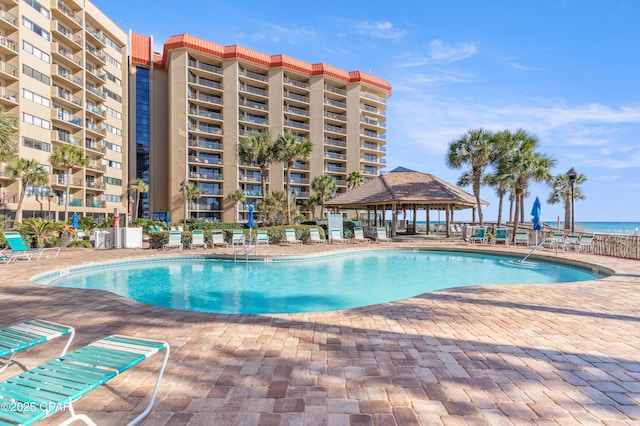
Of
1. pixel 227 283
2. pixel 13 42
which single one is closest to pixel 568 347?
pixel 227 283

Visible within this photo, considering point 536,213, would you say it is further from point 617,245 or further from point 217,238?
point 217,238

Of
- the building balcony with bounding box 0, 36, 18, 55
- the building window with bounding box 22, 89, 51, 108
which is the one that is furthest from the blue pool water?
the building balcony with bounding box 0, 36, 18, 55

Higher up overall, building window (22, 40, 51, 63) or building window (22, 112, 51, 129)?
building window (22, 40, 51, 63)

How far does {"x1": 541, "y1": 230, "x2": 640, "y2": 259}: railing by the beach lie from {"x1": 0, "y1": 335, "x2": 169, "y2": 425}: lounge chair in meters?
15.9

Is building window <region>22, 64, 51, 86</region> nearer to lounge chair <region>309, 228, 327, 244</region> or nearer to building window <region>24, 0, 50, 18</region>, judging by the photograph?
building window <region>24, 0, 50, 18</region>

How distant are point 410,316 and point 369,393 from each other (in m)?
2.43

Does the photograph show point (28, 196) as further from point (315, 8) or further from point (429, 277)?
point (429, 277)

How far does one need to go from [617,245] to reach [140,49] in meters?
52.4

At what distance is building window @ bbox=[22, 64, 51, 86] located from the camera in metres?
27.0

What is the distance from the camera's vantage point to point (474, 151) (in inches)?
854

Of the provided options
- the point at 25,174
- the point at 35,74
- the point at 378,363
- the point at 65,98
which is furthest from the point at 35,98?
the point at 378,363

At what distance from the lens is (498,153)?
70.4 feet

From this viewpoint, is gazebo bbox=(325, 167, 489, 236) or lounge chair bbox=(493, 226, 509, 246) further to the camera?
gazebo bbox=(325, 167, 489, 236)

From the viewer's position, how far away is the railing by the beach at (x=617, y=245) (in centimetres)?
1190
